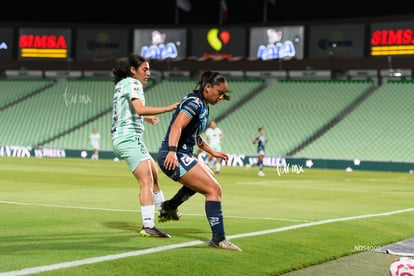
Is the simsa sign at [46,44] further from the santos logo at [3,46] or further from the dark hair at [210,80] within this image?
the dark hair at [210,80]

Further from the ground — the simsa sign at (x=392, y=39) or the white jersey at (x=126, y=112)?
the simsa sign at (x=392, y=39)

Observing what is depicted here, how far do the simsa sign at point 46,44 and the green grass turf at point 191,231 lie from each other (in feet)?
131

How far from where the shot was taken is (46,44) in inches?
2363

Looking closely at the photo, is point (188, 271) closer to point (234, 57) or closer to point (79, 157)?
point (79, 157)

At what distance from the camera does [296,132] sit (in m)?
50.1

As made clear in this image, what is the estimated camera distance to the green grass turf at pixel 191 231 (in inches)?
330

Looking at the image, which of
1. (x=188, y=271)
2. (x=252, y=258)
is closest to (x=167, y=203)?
(x=252, y=258)

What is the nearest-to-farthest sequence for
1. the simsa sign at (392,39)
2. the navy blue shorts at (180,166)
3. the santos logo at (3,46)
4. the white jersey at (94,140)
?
1. the navy blue shorts at (180,166)
2. the white jersey at (94,140)
3. the simsa sign at (392,39)
4. the santos logo at (3,46)

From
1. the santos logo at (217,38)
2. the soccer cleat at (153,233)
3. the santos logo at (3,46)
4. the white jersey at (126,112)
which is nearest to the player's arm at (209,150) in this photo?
the white jersey at (126,112)

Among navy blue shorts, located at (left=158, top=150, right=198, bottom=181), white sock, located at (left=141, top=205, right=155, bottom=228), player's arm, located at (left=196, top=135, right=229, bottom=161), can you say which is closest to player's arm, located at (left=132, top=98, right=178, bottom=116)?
navy blue shorts, located at (left=158, top=150, right=198, bottom=181)

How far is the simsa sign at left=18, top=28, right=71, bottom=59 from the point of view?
59.9 meters

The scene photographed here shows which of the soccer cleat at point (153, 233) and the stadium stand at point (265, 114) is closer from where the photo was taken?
the soccer cleat at point (153, 233)

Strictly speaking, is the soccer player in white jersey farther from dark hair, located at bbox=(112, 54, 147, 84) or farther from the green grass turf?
the green grass turf

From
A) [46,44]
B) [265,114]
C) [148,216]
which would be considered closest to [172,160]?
[148,216]
